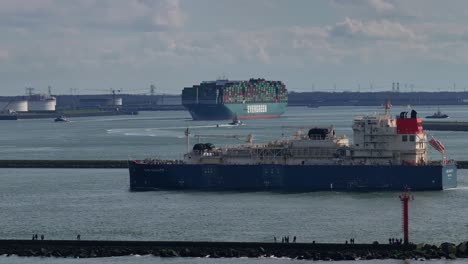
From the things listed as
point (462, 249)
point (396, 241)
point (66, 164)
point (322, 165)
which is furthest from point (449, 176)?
point (66, 164)

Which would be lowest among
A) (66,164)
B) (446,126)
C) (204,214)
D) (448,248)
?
(448,248)

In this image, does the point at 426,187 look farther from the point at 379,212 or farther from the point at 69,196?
the point at 69,196

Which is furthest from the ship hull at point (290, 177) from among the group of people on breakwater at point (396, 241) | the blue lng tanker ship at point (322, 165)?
the group of people on breakwater at point (396, 241)

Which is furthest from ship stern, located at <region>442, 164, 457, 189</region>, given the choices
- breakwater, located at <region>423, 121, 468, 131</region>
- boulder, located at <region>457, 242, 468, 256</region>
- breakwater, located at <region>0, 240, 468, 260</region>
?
breakwater, located at <region>423, 121, 468, 131</region>

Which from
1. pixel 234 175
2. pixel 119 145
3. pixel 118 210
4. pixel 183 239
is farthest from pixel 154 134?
pixel 183 239

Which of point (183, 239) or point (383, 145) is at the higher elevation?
point (383, 145)

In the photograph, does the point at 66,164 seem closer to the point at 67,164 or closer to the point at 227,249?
the point at 67,164

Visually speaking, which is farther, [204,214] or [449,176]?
[449,176]

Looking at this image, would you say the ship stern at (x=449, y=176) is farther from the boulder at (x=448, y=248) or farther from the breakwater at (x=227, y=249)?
the boulder at (x=448, y=248)
